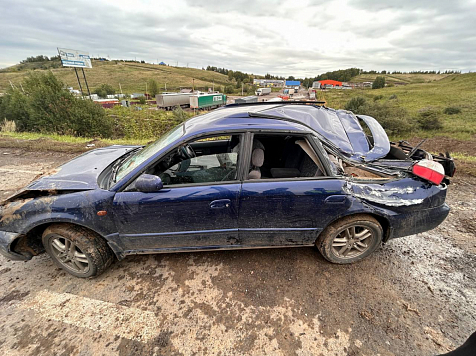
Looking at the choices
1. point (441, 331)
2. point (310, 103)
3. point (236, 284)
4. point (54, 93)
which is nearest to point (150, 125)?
point (54, 93)

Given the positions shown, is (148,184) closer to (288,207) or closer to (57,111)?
(288,207)

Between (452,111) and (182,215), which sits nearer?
(182,215)

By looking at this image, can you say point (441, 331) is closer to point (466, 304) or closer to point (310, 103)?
point (466, 304)

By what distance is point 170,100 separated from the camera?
38.8 m

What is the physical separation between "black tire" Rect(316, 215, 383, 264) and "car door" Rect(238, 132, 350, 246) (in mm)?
162

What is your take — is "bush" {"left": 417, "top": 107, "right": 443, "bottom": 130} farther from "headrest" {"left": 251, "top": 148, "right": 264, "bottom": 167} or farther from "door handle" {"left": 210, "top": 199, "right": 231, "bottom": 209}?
"door handle" {"left": 210, "top": 199, "right": 231, "bottom": 209}

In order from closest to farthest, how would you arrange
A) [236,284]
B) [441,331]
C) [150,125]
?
[441,331]
[236,284]
[150,125]

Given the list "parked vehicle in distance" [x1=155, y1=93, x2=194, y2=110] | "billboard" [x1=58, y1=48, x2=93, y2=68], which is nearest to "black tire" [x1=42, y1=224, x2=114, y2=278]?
"billboard" [x1=58, y1=48, x2=93, y2=68]

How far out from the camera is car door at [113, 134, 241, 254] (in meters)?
2.05

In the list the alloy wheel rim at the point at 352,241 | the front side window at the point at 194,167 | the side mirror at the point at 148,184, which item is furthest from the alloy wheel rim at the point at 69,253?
the alloy wheel rim at the point at 352,241

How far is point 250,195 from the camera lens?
2.08 m

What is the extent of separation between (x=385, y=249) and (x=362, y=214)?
83 centimetres

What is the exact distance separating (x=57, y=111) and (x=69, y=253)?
17089 mm

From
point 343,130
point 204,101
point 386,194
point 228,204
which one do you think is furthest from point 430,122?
point 204,101
